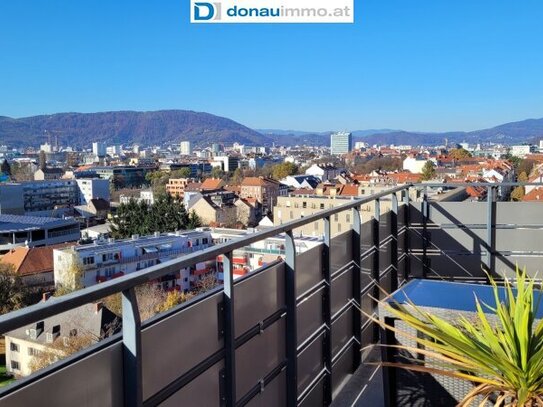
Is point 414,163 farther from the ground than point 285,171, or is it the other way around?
point 414,163

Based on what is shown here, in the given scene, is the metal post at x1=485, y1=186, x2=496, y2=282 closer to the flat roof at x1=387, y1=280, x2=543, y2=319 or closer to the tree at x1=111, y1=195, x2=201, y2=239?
the flat roof at x1=387, y1=280, x2=543, y2=319

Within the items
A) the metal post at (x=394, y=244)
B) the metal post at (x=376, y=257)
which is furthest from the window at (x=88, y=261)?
the metal post at (x=376, y=257)

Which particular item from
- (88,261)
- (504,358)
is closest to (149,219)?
(88,261)

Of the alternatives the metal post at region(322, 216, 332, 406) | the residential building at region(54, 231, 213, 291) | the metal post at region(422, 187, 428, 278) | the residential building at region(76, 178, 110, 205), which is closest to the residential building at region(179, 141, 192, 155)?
Result: the residential building at region(76, 178, 110, 205)

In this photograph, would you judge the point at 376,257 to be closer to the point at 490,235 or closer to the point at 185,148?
the point at 490,235

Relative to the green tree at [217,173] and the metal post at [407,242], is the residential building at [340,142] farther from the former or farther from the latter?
the metal post at [407,242]
